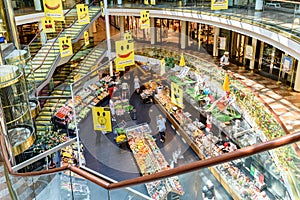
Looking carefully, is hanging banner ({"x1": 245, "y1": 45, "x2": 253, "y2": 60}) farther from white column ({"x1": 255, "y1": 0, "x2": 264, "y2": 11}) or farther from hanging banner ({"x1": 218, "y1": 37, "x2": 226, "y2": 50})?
white column ({"x1": 255, "y1": 0, "x2": 264, "y2": 11})

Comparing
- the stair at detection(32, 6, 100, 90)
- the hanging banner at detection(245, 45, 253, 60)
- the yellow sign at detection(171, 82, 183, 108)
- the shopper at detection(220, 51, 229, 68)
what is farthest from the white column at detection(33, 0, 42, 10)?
the hanging banner at detection(245, 45, 253, 60)

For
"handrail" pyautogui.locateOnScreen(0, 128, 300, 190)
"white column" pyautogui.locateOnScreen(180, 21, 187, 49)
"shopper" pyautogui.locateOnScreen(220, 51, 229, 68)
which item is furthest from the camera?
"white column" pyautogui.locateOnScreen(180, 21, 187, 49)

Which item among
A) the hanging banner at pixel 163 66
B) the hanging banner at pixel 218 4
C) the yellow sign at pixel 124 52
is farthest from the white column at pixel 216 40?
the yellow sign at pixel 124 52

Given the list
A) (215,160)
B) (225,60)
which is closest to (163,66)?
(225,60)

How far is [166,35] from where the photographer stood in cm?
1994

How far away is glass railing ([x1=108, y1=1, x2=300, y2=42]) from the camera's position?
363 inches

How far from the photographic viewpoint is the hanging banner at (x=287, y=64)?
12203mm

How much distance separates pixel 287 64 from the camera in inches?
485

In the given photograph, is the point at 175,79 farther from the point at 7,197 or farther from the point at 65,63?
the point at 7,197

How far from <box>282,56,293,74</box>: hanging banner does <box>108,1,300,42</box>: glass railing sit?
2146 millimetres

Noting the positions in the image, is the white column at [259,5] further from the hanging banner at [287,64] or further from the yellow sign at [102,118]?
the yellow sign at [102,118]

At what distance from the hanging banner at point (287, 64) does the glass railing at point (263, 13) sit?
2.15m

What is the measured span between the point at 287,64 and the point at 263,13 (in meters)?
2.30

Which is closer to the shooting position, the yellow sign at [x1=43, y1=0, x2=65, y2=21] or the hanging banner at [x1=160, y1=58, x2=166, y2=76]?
the yellow sign at [x1=43, y1=0, x2=65, y2=21]
